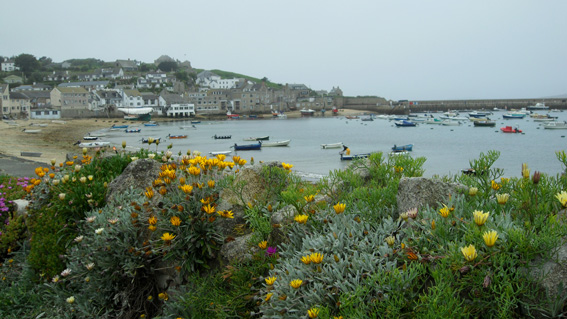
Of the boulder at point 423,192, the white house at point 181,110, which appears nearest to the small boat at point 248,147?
the boulder at point 423,192

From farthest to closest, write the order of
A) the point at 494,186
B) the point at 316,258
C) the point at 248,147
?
the point at 248,147 < the point at 494,186 < the point at 316,258

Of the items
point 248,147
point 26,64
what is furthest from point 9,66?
point 248,147

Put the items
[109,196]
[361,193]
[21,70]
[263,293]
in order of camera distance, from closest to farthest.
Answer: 1. [263,293]
2. [361,193]
3. [109,196]
4. [21,70]

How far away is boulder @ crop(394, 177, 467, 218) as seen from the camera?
14.7ft

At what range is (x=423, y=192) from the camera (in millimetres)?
4531

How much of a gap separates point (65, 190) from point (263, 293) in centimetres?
470

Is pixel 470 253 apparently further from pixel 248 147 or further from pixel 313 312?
pixel 248 147

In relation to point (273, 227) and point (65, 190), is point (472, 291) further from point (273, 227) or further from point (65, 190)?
point (65, 190)

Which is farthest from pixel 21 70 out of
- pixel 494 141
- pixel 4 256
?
pixel 4 256

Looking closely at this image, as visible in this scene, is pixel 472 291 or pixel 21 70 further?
pixel 21 70

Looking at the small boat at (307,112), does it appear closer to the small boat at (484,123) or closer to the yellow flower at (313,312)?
the small boat at (484,123)

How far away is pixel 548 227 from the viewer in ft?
11.0

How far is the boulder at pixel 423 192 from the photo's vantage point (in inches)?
177

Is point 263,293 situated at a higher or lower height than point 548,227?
lower
